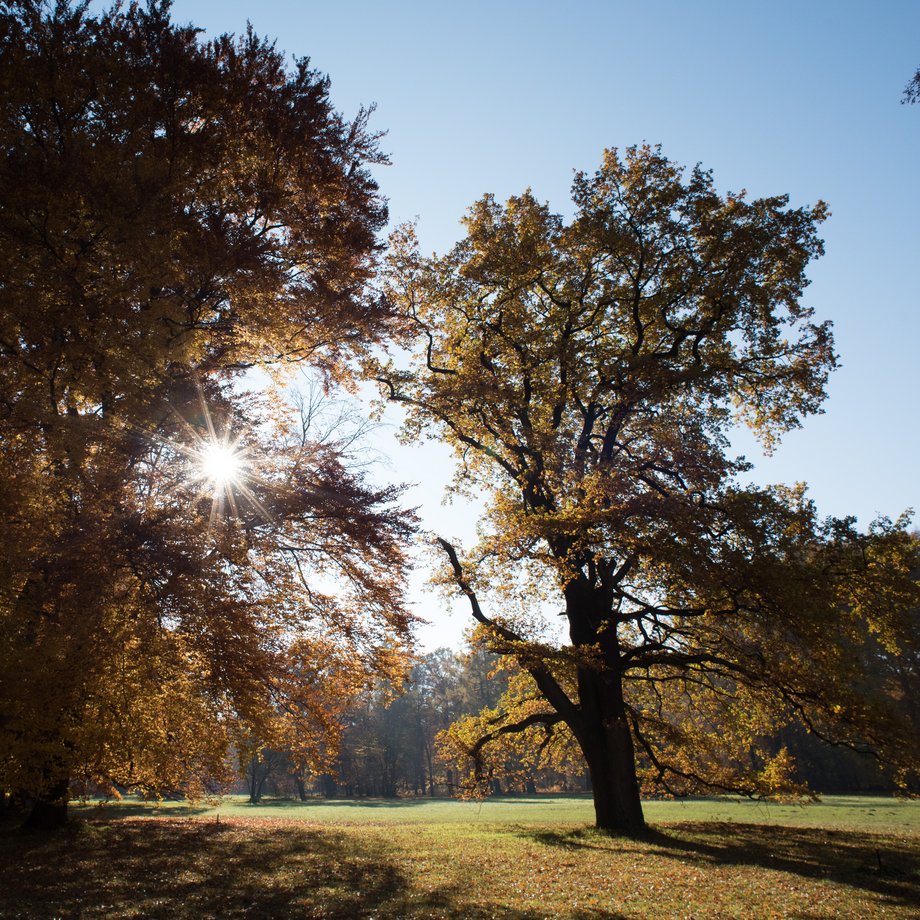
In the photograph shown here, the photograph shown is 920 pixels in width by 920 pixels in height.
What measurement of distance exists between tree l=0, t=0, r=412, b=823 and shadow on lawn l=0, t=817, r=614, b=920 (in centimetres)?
148

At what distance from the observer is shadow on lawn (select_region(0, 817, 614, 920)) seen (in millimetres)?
7379

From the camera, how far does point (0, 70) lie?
297 inches

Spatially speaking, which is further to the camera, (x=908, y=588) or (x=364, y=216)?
(x=908, y=588)

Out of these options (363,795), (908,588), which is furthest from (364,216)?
(363,795)

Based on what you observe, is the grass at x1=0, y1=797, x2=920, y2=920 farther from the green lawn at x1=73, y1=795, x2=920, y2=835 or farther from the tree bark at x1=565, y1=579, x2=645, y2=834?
the green lawn at x1=73, y1=795, x2=920, y2=835

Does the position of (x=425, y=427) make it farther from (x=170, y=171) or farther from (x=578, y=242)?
(x=170, y=171)

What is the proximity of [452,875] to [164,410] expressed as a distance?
873cm

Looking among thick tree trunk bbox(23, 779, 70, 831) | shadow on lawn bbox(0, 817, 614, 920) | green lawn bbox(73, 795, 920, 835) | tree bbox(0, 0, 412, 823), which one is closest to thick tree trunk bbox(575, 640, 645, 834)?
green lawn bbox(73, 795, 920, 835)

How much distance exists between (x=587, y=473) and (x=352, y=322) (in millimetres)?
6513

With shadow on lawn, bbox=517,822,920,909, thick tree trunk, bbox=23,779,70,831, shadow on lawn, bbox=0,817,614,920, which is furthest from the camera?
thick tree trunk, bbox=23,779,70,831

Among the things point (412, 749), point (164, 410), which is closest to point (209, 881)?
point (164, 410)

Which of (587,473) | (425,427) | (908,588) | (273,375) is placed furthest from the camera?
(425,427)

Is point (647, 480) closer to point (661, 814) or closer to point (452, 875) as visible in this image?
point (452, 875)

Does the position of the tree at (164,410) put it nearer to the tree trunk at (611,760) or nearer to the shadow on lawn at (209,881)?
the shadow on lawn at (209,881)
